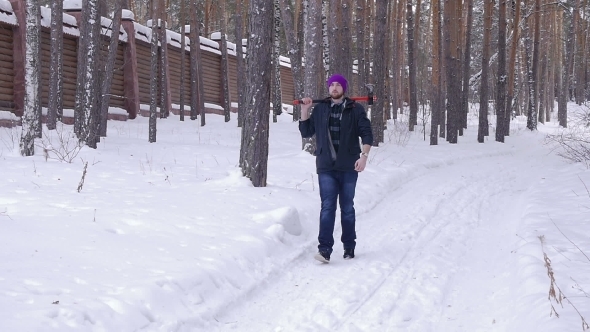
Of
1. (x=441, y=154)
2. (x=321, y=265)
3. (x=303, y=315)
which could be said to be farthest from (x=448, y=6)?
(x=303, y=315)

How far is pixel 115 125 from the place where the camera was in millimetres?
19375

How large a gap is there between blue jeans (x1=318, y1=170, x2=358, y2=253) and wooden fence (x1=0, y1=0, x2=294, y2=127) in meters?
12.1

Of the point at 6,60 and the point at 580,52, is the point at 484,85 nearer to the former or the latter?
the point at 6,60

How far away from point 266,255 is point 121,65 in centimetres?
1788

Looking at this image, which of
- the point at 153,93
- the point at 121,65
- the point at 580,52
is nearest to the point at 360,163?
the point at 153,93

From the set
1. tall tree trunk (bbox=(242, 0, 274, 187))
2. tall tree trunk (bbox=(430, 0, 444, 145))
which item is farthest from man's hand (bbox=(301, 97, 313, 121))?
tall tree trunk (bbox=(430, 0, 444, 145))

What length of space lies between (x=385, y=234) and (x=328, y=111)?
1.84 meters

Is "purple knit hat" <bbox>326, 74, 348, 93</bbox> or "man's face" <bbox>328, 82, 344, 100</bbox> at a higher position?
"purple knit hat" <bbox>326, 74, 348, 93</bbox>

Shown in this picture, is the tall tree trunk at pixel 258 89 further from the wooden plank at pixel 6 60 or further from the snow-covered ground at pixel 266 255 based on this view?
the wooden plank at pixel 6 60

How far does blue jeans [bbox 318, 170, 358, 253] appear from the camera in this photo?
5.64m

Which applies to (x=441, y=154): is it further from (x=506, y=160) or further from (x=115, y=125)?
(x=115, y=125)

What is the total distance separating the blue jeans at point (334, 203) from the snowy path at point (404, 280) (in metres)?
0.25

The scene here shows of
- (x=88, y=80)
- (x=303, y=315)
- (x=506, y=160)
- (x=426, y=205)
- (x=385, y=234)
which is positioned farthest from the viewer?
(x=506, y=160)

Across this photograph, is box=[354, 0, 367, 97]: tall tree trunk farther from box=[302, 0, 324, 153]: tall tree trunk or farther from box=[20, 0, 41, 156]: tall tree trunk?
box=[20, 0, 41, 156]: tall tree trunk
